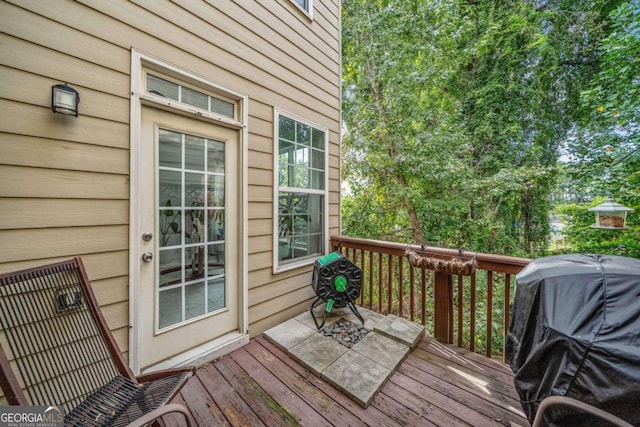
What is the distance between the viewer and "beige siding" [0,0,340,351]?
124 centimetres

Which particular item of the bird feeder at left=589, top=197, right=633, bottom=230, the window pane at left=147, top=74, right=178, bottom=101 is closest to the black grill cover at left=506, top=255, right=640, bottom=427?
the window pane at left=147, top=74, right=178, bottom=101

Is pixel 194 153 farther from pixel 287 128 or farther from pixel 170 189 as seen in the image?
pixel 287 128

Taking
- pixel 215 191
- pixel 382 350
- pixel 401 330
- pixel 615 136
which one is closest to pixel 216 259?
pixel 215 191

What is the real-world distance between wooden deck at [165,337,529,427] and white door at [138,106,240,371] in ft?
1.20

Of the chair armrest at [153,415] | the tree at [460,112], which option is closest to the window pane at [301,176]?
the chair armrest at [153,415]

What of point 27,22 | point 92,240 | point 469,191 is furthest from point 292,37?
point 469,191

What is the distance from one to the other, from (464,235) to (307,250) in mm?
4482

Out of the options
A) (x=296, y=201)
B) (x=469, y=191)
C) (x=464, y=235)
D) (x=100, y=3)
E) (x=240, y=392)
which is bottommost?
(x=240, y=392)

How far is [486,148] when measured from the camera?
5941 mm

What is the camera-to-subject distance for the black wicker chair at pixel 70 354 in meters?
1.08

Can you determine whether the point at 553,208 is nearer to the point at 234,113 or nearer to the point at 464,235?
the point at 464,235

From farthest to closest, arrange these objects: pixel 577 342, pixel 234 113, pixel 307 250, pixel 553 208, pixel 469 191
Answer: pixel 553 208 < pixel 469 191 < pixel 307 250 < pixel 234 113 < pixel 577 342

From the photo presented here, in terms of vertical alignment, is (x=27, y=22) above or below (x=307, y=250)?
above

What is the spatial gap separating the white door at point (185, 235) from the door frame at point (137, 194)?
0.04 m
